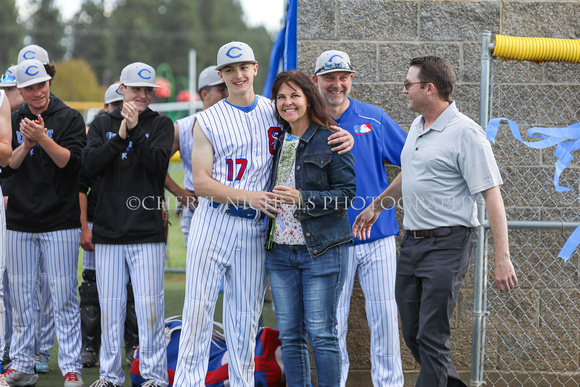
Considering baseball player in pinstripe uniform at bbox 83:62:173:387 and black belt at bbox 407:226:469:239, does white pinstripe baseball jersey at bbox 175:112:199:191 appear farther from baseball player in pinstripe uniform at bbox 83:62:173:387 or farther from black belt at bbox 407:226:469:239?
black belt at bbox 407:226:469:239

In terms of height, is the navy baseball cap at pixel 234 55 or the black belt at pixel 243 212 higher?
the navy baseball cap at pixel 234 55

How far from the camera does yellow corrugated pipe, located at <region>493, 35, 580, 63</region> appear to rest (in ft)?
14.2

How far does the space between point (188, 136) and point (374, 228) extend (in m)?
1.70

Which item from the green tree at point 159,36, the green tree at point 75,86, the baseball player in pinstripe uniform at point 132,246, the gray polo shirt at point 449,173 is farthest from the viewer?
the green tree at point 159,36

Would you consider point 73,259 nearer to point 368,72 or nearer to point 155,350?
point 155,350

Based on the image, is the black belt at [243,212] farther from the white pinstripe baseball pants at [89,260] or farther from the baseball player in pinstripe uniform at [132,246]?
the white pinstripe baseball pants at [89,260]

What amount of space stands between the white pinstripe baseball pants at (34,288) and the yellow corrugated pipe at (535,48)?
3.31 m

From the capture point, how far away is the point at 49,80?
16.1 feet

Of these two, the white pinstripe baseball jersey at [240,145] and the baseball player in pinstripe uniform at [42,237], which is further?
the baseball player in pinstripe uniform at [42,237]

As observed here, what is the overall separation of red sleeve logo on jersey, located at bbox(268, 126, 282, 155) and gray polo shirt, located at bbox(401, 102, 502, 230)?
0.85 meters

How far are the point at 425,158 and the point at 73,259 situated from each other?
2.71 m

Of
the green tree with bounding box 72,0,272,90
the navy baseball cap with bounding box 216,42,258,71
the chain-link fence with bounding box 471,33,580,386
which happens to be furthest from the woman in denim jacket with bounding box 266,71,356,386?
the green tree with bounding box 72,0,272,90

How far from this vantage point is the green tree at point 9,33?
53.3m

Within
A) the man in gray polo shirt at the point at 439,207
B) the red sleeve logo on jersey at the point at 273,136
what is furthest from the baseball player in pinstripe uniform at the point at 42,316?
the man in gray polo shirt at the point at 439,207
